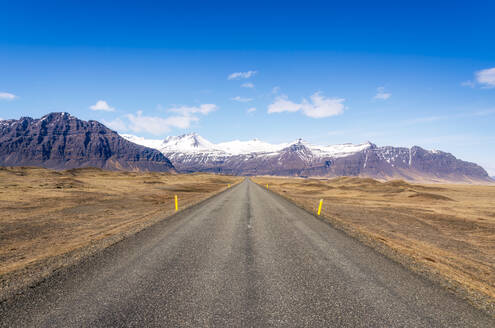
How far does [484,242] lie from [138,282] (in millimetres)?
18046

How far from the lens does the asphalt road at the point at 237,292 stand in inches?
180

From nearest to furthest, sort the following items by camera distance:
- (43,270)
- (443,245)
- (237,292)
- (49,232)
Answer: (237,292) → (43,270) → (443,245) → (49,232)

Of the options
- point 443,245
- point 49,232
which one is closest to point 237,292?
point 443,245

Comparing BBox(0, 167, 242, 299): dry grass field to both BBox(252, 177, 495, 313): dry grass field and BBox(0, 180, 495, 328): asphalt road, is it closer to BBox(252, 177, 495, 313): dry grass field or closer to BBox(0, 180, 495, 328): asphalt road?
BBox(0, 180, 495, 328): asphalt road

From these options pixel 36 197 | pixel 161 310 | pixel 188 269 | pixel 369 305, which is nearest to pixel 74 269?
pixel 188 269

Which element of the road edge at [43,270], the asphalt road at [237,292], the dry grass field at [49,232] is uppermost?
the asphalt road at [237,292]

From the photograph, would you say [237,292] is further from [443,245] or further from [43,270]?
[443,245]

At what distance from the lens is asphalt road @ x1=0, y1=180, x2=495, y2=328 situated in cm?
457

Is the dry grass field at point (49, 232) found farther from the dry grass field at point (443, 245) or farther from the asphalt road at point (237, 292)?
the dry grass field at point (443, 245)

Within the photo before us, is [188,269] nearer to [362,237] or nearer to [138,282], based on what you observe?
[138,282]

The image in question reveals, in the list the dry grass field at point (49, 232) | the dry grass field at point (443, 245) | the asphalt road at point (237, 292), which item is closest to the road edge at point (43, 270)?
the dry grass field at point (49, 232)

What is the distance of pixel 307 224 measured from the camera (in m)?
14.2

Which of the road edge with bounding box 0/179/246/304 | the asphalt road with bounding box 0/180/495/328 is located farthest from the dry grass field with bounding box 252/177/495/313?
the road edge with bounding box 0/179/246/304

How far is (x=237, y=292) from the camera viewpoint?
5.54 metres
